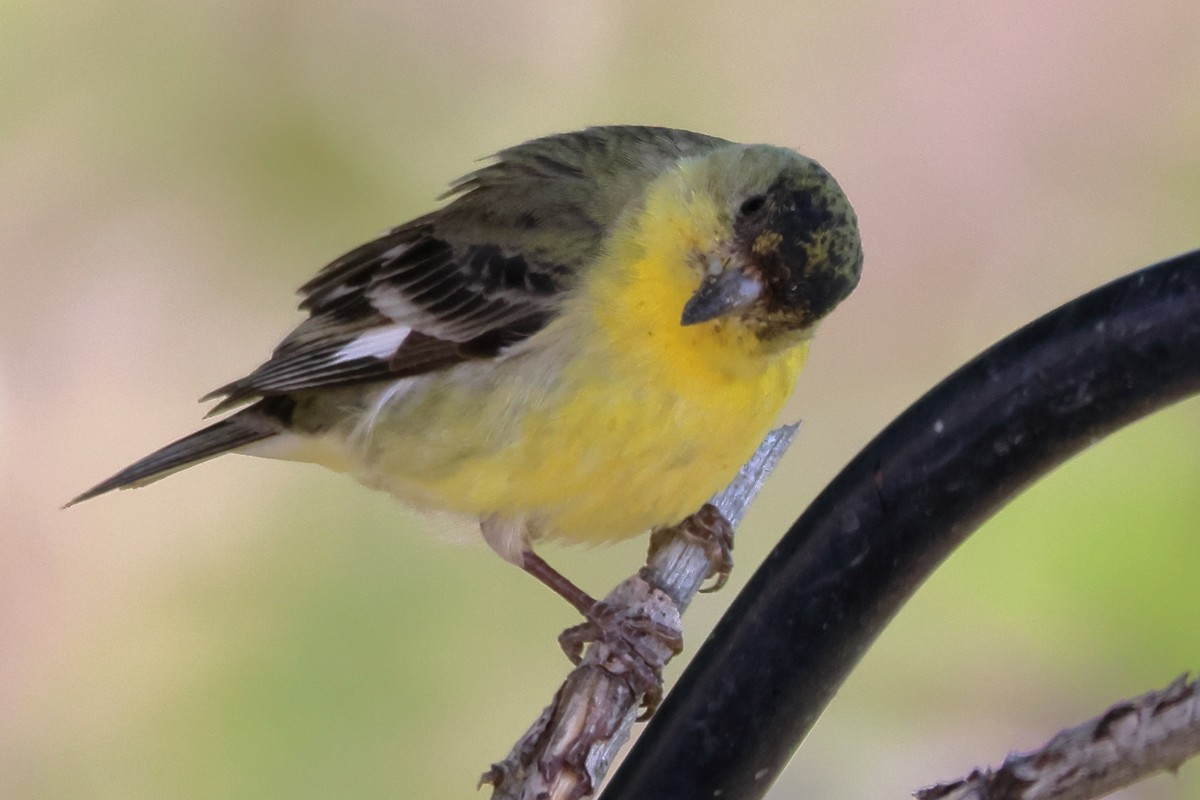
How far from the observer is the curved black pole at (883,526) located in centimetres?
116

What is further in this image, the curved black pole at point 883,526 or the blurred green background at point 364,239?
the blurred green background at point 364,239

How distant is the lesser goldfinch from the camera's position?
1930 millimetres

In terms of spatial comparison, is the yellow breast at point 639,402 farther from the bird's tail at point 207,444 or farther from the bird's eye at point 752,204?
the bird's tail at point 207,444

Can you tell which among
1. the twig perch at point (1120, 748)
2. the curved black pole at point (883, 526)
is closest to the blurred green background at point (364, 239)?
the curved black pole at point (883, 526)

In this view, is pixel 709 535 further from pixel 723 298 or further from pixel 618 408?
pixel 723 298

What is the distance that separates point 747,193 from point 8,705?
6.72 ft

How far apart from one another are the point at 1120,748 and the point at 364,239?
2903 millimetres

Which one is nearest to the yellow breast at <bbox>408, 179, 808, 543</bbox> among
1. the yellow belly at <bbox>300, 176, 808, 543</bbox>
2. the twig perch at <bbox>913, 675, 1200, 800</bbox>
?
the yellow belly at <bbox>300, 176, 808, 543</bbox>

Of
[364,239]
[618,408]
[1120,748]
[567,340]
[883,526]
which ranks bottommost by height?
[1120,748]

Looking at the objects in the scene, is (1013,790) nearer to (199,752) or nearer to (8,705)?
(199,752)

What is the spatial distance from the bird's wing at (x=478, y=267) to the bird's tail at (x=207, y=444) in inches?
2.0

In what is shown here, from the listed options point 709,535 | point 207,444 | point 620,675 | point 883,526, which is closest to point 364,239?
point 207,444

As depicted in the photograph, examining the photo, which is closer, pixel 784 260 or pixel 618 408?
pixel 784 260

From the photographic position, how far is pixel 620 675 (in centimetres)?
179
